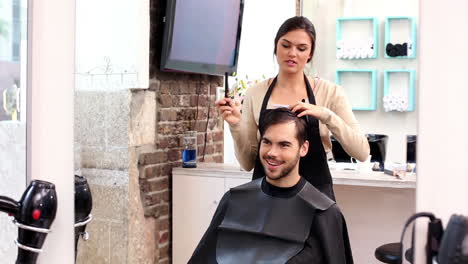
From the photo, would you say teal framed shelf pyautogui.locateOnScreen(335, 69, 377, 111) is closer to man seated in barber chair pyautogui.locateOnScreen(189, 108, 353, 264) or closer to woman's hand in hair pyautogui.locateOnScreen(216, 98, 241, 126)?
man seated in barber chair pyautogui.locateOnScreen(189, 108, 353, 264)

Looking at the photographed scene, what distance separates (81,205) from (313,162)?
55 centimetres

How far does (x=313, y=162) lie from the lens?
132cm

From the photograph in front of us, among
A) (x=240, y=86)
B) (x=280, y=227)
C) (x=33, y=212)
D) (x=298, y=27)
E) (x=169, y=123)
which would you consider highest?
(x=298, y=27)

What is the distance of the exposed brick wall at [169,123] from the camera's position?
1.89 m

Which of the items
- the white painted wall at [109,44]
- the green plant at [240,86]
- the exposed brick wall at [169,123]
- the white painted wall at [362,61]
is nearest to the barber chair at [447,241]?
the white painted wall at [362,61]

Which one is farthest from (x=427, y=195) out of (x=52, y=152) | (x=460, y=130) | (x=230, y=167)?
(x=230, y=167)

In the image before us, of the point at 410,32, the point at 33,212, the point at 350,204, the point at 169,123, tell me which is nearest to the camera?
the point at 33,212

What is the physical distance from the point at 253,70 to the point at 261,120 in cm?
51

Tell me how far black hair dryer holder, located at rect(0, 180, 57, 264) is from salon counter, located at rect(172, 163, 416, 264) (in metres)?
0.55

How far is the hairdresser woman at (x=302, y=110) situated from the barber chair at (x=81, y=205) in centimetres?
40

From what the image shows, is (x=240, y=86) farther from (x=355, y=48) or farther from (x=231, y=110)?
(x=355, y=48)

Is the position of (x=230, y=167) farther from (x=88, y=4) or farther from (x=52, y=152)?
(x=52, y=152)

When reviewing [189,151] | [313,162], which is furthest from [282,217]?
[189,151]

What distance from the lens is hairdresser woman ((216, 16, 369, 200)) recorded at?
50.0 inches
